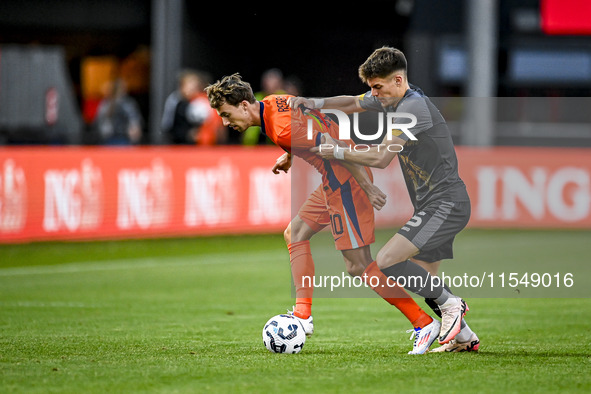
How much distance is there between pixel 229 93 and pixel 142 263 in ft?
22.1

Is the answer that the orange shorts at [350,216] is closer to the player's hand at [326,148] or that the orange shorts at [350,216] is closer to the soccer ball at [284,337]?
the player's hand at [326,148]

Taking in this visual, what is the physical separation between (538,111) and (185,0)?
810 centimetres

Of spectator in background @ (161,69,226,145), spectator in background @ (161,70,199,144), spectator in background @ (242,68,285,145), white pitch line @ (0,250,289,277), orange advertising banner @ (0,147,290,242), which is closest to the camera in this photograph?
white pitch line @ (0,250,289,277)

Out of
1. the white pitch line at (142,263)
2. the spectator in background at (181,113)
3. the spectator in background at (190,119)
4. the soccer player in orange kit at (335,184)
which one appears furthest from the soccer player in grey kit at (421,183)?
the spectator in background at (190,119)

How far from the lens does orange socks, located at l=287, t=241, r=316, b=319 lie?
746 centimetres

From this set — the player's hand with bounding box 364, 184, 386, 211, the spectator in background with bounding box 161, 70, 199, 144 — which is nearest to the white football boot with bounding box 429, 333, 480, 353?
the player's hand with bounding box 364, 184, 386, 211

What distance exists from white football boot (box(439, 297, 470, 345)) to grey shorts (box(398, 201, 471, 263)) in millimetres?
380

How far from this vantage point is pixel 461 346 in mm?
7145

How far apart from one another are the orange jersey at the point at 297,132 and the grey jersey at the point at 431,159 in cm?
48

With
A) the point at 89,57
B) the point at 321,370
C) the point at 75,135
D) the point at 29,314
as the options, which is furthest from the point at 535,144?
the point at 321,370

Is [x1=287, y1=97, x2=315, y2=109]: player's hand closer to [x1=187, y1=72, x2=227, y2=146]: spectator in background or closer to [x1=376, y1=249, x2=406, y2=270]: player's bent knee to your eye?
[x1=376, y1=249, x2=406, y2=270]: player's bent knee

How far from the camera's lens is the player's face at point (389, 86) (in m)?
6.86

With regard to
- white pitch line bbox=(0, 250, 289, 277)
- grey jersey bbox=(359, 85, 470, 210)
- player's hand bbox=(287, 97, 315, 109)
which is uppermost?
player's hand bbox=(287, 97, 315, 109)

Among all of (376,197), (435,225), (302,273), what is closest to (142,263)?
(302,273)
